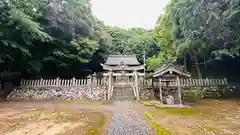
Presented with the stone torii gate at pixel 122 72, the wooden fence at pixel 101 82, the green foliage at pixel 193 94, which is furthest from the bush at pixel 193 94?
the stone torii gate at pixel 122 72

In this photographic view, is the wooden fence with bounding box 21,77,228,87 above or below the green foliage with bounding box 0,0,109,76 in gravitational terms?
below

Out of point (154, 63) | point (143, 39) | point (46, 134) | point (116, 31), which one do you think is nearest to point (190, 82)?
point (154, 63)

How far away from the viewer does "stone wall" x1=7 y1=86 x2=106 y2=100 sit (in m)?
13.2

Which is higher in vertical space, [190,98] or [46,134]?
[190,98]

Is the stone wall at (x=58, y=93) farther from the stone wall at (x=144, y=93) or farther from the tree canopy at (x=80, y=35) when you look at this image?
the stone wall at (x=144, y=93)

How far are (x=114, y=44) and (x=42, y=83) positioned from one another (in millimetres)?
17360

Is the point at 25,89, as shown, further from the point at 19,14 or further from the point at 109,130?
the point at 109,130

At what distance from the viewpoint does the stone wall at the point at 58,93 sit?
13.2m

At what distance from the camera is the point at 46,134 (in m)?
4.75

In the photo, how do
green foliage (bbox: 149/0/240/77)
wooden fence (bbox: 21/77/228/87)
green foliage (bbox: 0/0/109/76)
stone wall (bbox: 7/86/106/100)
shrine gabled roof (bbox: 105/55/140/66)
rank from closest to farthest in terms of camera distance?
green foliage (bbox: 149/0/240/77), green foliage (bbox: 0/0/109/76), stone wall (bbox: 7/86/106/100), wooden fence (bbox: 21/77/228/87), shrine gabled roof (bbox: 105/55/140/66)

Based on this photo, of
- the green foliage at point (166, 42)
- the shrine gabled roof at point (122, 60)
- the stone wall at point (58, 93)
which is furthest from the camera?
the shrine gabled roof at point (122, 60)

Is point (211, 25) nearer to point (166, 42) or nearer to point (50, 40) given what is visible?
point (166, 42)

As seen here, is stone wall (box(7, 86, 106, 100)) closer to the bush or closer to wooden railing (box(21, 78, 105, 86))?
wooden railing (box(21, 78, 105, 86))

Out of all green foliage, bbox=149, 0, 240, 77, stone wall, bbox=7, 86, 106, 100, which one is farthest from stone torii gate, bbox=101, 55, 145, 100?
green foliage, bbox=149, 0, 240, 77
